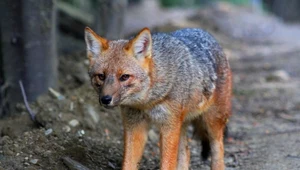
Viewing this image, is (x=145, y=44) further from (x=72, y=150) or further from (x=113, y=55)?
(x=72, y=150)

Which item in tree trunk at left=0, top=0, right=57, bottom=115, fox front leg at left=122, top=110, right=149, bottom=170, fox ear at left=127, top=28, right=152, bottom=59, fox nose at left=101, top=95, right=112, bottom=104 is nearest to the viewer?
fox nose at left=101, top=95, right=112, bottom=104

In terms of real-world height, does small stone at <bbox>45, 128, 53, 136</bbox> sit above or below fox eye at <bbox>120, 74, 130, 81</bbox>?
below

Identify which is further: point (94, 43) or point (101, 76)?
point (94, 43)

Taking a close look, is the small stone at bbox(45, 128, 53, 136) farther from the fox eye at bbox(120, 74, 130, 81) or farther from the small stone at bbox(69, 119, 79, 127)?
the fox eye at bbox(120, 74, 130, 81)

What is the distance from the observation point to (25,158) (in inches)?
285

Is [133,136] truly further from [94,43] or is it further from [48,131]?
[48,131]

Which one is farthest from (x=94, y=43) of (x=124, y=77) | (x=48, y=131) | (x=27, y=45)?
(x=27, y=45)

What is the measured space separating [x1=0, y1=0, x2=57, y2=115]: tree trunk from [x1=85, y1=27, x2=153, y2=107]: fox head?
8.87 ft

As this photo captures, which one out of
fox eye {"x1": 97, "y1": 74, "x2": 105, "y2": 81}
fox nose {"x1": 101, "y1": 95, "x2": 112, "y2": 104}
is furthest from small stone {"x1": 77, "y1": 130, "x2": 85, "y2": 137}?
fox nose {"x1": 101, "y1": 95, "x2": 112, "y2": 104}

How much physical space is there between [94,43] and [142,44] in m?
0.57

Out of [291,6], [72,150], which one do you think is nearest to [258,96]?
[72,150]

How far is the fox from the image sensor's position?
6.44m

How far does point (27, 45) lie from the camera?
362 inches

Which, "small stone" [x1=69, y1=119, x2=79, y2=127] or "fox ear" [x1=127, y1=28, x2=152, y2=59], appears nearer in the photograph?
"fox ear" [x1=127, y1=28, x2=152, y2=59]
